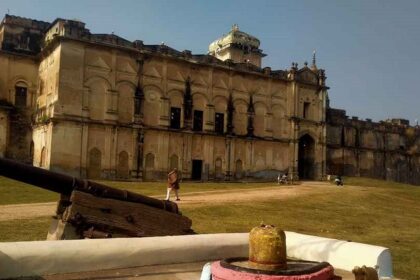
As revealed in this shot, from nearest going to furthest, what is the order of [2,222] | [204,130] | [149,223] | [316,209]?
[149,223], [2,222], [316,209], [204,130]

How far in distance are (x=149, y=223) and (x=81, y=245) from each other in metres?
2.15

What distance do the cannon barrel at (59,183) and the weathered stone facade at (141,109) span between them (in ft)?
65.8

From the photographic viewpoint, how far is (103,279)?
17.8 ft

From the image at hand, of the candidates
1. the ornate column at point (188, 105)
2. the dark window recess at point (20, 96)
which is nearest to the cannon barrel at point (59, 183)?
the ornate column at point (188, 105)

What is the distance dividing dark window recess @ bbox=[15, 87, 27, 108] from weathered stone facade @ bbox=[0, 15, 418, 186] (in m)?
0.06

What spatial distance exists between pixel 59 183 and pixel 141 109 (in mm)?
22936

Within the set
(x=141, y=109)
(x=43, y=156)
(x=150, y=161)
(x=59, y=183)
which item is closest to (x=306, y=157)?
(x=150, y=161)

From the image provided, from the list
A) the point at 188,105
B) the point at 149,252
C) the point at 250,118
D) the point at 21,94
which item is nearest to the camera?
the point at 149,252

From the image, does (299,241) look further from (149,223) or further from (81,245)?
(81,245)

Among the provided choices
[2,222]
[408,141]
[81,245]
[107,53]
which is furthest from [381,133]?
[81,245]

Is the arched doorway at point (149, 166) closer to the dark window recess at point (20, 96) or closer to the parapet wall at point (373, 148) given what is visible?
the dark window recess at point (20, 96)

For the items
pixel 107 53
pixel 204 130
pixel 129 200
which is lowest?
pixel 129 200

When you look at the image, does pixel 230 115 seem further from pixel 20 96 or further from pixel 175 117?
pixel 20 96

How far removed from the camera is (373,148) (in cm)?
4406
